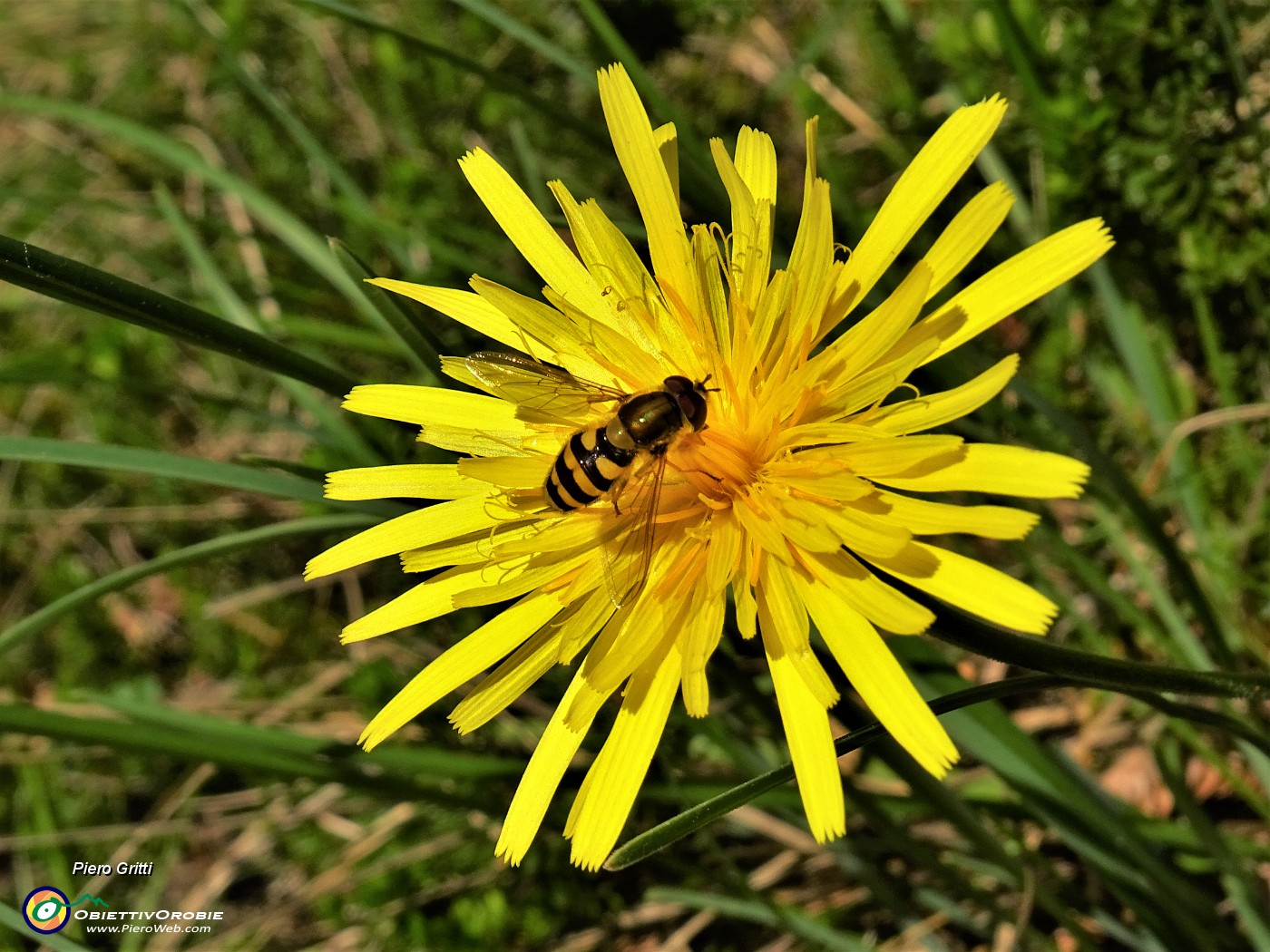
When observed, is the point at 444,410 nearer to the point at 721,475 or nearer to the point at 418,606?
the point at 418,606

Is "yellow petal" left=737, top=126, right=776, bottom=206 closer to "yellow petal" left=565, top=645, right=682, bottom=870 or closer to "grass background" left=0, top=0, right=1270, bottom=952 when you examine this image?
"grass background" left=0, top=0, right=1270, bottom=952

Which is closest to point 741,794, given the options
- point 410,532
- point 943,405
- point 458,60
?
point 943,405

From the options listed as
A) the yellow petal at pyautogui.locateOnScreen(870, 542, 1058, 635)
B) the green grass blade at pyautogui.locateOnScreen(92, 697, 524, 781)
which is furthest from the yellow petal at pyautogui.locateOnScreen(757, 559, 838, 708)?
the green grass blade at pyautogui.locateOnScreen(92, 697, 524, 781)

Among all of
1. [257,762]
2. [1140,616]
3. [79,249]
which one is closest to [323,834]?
[257,762]

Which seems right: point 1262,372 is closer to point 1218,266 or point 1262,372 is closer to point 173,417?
point 1218,266

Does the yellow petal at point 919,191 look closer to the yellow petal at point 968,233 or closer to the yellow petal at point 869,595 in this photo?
the yellow petal at point 968,233
